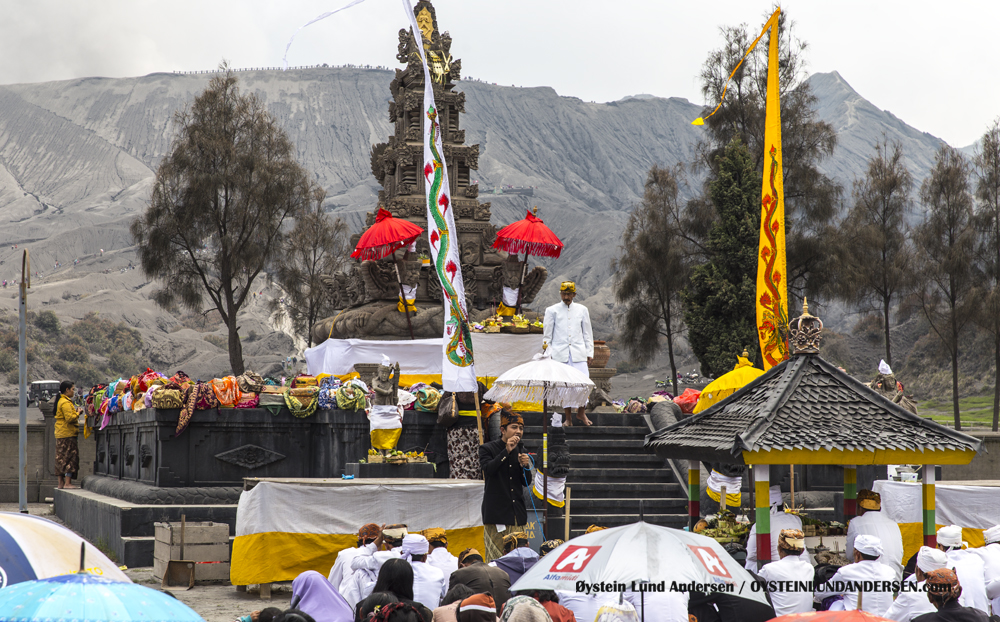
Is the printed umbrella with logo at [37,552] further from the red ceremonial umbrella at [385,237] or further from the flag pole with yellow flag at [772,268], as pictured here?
the red ceremonial umbrella at [385,237]

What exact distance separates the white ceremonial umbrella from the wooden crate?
3.78m

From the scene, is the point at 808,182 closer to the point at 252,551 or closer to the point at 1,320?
the point at 252,551

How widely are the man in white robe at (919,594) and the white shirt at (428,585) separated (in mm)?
3129

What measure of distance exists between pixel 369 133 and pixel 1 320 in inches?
3612

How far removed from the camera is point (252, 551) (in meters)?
10.5

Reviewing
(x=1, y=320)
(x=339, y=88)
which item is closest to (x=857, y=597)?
(x=1, y=320)

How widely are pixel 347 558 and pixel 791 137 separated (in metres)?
31.5

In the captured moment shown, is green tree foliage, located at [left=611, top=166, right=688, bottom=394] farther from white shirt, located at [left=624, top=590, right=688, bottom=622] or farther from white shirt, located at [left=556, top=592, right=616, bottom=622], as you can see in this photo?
white shirt, located at [left=624, top=590, right=688, bottom=622]

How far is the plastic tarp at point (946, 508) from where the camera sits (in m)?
11.5

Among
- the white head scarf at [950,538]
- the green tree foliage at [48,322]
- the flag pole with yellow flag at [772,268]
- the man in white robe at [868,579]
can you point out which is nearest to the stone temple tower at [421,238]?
the flag pole with yellow flag at [772,268]

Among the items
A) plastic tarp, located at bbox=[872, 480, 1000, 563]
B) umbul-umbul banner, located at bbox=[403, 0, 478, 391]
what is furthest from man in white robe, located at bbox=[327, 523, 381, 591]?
plastic tarp, located at bbox=[872, 480, 1000, 563]

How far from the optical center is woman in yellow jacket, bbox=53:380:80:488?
1836 centimetres

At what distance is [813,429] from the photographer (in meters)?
7.91


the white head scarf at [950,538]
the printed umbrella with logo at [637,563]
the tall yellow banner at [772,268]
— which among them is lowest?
the white head scarf at [950,538]
